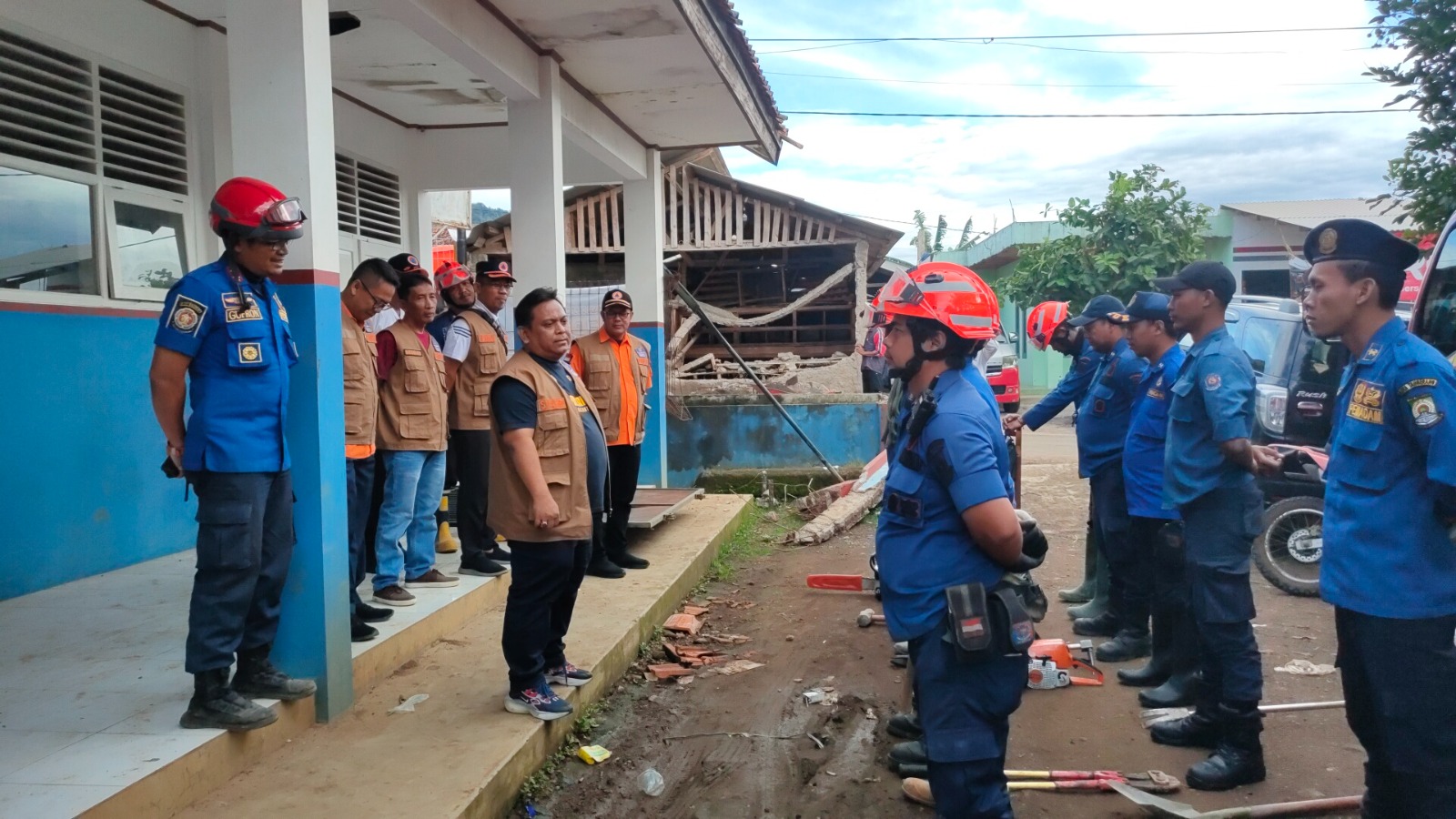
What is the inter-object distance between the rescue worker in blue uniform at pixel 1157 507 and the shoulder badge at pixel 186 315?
13.2 ft

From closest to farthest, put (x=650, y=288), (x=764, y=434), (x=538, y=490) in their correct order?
(x=538, y=490) < (x=650, y=288) < (x=764, y=434)

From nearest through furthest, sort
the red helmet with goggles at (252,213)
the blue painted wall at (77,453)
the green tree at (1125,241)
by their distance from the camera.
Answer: the red helmet with goggles at (252,213)
the blue painted wall at (77,453)
the green tree at (1125,241)

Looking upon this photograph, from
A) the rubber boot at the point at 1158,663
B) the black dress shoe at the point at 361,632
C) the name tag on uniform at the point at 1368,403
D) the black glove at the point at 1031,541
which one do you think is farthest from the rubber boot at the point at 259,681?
the rubber boot at the point at 1158,663

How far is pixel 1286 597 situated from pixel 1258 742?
10.6 ft

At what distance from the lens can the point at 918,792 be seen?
139 inches

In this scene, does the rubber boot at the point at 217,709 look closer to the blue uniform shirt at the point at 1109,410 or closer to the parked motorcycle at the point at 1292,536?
the blue uniform shirt at the point at 1109,410

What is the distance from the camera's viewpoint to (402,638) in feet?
14.1

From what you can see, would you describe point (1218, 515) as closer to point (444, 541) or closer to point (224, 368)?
point (224, 368)

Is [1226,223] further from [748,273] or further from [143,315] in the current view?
[143,315]

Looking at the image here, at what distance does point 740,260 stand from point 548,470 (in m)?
11.6

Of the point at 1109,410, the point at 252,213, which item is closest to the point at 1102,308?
the point at 1109,410

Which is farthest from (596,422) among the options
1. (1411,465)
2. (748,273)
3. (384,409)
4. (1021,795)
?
(748,273)

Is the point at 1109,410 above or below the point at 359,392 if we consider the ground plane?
below

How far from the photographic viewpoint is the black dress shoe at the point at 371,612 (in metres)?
4.32
